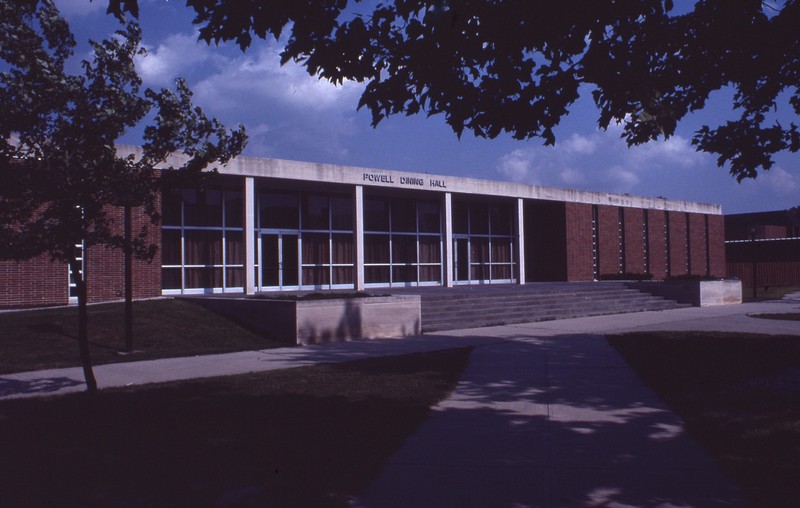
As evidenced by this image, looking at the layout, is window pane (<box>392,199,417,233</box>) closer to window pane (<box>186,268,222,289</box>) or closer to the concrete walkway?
window pane (<box>186,268,222,289</box>)

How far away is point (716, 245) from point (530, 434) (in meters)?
39.7

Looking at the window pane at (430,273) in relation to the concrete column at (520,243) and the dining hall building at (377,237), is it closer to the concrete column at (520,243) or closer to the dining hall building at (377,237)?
the dining hall building at (377,237)

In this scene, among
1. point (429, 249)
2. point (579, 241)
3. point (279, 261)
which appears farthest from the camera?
point (579, 241)

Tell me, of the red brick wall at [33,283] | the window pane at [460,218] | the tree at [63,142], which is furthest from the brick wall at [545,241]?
the tree at [63,142]

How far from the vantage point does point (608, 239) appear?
34.7 meters

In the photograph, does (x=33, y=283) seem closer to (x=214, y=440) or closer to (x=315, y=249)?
(x=315, y=249)

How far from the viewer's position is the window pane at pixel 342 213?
2675 cm

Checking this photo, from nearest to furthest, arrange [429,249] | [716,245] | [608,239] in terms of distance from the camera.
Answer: [429,249], [608,239], [716,245]

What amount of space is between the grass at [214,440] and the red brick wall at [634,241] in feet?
92.6

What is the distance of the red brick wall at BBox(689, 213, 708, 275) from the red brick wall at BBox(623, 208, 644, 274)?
5153 mm

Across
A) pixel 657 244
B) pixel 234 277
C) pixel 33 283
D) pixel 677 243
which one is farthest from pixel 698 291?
pixel 33 283

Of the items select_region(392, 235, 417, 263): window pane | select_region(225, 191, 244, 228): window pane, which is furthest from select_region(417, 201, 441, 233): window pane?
select_region(225, 191, 244, 228): window pane

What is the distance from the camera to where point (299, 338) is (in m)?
14.7

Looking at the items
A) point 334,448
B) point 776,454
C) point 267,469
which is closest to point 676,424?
point 776,454
